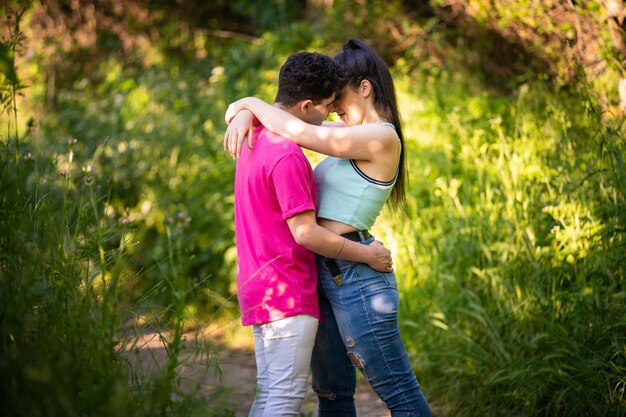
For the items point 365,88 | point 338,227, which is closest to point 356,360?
point 338,227

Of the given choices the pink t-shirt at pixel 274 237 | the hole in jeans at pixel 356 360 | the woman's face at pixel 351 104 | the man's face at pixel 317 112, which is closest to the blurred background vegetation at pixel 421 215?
the pink t-shirt at pixel 274 237

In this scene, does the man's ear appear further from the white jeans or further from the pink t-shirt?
the white jeans

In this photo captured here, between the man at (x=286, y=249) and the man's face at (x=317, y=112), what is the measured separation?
1 cm

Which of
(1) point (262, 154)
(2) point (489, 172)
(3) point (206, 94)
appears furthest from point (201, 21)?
(1) point (262, 154)

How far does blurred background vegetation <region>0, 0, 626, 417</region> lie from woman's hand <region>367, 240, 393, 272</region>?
1.91 ft

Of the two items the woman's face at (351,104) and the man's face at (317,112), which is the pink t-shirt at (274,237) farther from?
the woman's face at (351,104)

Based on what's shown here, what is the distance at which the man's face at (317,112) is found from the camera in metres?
2.43

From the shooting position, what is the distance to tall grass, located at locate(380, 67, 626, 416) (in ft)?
10.3

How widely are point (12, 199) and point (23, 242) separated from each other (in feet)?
0.67

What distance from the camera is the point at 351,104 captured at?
2.56 metres

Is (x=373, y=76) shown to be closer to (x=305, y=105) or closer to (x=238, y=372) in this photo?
(x=305, y=105)

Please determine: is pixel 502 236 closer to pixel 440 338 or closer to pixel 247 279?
pixel 440 338

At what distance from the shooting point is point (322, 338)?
8.25 feet

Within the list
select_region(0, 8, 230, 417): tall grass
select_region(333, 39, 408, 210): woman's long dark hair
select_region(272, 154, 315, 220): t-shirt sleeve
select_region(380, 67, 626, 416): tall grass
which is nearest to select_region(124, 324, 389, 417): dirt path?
select_region(380, 67, 626, 416): tall grass
